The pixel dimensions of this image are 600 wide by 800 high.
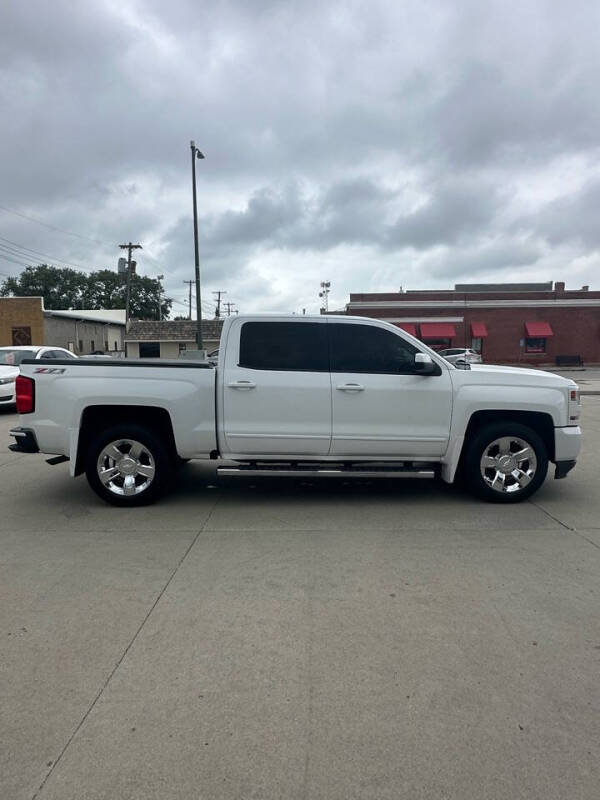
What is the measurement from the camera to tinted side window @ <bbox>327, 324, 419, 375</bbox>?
5.88 meters

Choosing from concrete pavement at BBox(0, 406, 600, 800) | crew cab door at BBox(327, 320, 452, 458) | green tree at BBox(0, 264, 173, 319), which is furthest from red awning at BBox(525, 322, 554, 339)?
green tree at BBox(0, 264, 173, 319)

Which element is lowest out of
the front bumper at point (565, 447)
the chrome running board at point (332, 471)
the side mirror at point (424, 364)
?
the chrome running board at point (332, 471)

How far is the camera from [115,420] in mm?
5906

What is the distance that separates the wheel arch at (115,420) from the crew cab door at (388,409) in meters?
1.80

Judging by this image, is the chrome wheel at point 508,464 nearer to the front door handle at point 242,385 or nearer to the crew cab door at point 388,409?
the crew cab door at point 388,409

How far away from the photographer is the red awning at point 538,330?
40616 mm

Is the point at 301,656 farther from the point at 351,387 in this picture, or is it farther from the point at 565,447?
the point at 565,447

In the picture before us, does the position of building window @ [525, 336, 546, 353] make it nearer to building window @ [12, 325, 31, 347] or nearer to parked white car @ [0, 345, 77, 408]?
building window @ [12, 325, 31, 347]

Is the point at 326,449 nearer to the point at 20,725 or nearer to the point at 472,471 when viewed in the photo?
the point at 472,471

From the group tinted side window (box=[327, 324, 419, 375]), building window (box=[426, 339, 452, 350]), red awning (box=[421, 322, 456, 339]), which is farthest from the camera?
building window (box=[426, 339, 452, 350])

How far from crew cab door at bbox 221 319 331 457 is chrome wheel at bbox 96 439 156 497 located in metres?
0.84

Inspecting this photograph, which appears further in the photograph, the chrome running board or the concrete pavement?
the chrome running board

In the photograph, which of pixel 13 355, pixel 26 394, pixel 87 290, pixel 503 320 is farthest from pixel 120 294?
pixel 26 394

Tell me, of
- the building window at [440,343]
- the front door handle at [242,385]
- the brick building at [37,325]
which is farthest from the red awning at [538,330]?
the front door handle at [242,385]
